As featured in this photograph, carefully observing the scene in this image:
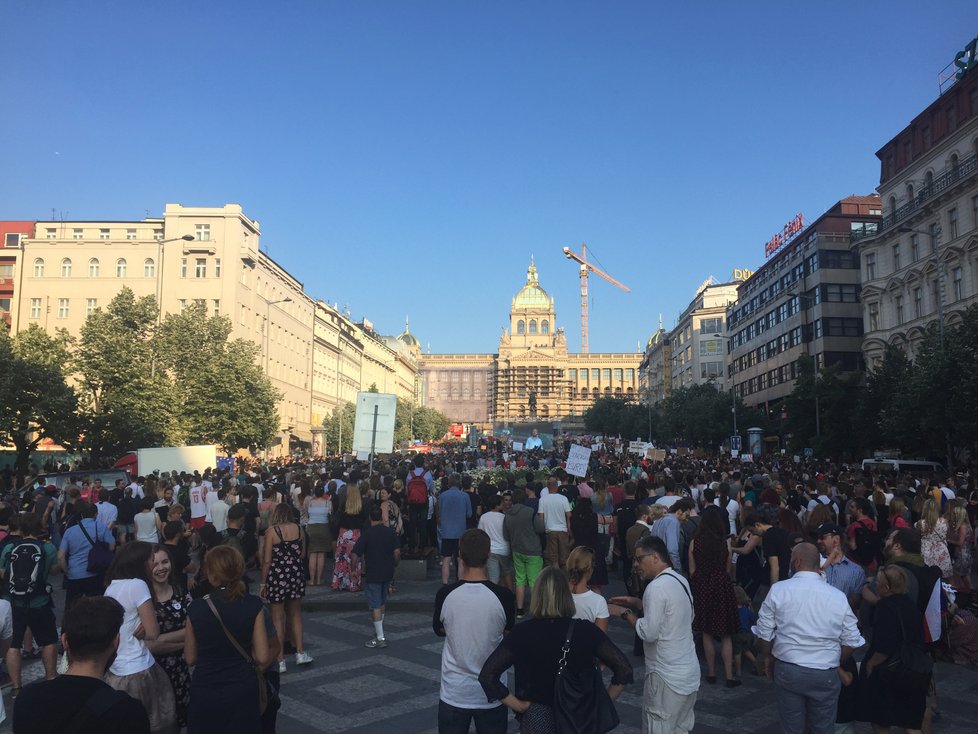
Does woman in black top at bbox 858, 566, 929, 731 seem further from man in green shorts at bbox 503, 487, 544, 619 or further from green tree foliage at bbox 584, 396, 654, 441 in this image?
green tree foliage at bbox 584, 396, 654, 441

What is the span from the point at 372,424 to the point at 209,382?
28132 millimetres

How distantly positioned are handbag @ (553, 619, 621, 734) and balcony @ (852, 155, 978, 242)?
131 feet

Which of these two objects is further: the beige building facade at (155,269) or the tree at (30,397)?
the beige building facade at (155,269)

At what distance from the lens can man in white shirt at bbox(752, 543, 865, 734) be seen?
5.50 metres

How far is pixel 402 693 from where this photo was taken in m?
8.41

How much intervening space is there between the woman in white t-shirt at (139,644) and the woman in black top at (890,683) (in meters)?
5.00

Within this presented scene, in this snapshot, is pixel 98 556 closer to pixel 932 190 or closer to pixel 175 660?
pixel 175 660

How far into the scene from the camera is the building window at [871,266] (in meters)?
47.7

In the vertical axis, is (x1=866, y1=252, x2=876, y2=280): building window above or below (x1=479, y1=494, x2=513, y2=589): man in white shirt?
above

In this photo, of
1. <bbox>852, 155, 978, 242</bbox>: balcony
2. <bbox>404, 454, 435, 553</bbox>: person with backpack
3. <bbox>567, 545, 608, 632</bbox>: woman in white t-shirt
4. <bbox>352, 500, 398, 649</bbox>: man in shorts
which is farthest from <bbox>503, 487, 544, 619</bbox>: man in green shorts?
<bbox>852, 155, 978, 242</bbox>: balcony

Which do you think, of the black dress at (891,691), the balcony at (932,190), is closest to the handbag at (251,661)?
the black dress at (891,691)

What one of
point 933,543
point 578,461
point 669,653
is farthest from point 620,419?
point 669,653

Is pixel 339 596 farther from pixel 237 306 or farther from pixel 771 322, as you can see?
pixel 771 322

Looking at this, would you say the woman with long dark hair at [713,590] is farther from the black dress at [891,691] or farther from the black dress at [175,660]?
the black dress at [175,660]
